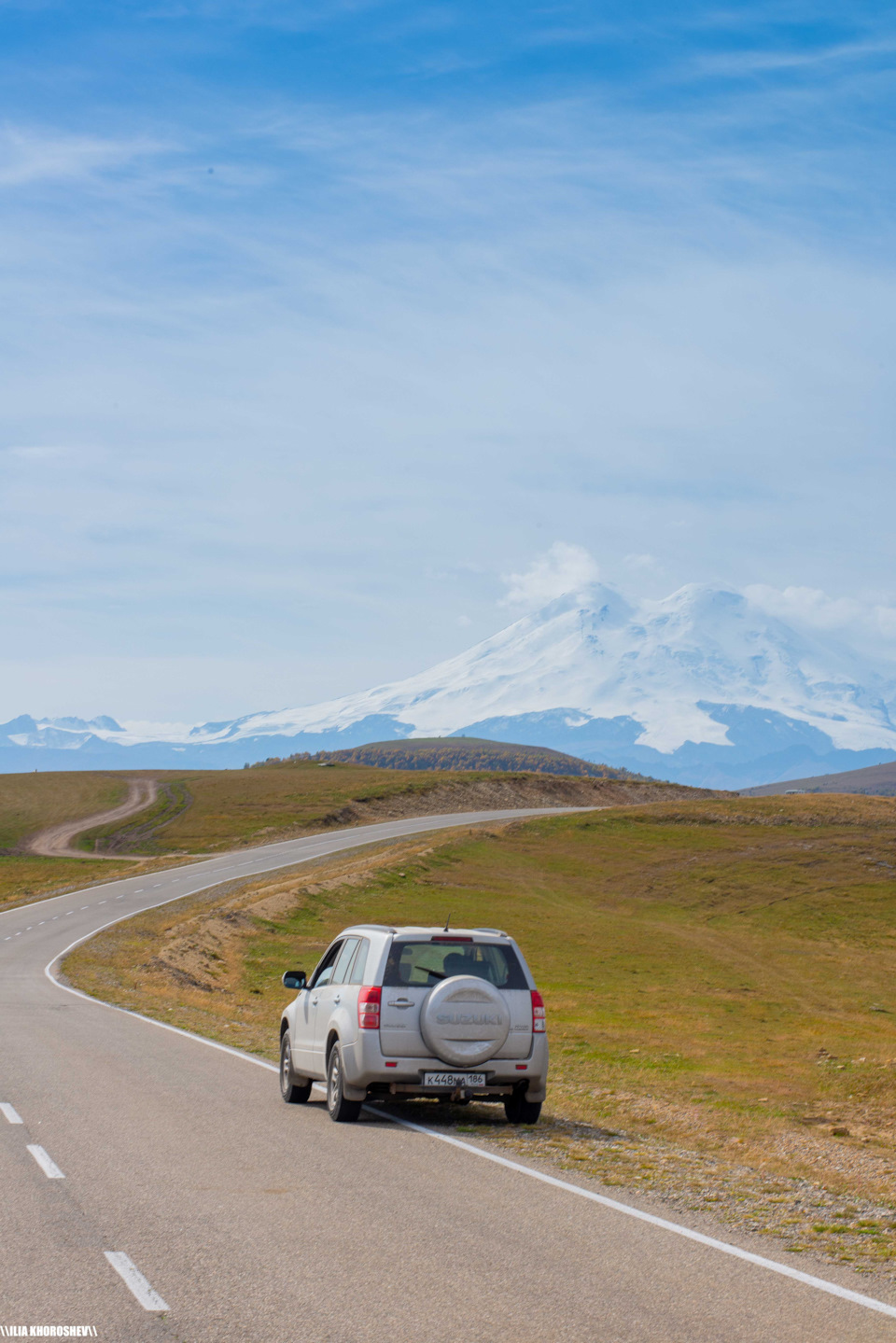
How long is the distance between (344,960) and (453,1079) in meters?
2.22

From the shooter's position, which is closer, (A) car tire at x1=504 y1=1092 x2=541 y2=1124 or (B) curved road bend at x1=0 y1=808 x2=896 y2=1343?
(B) curved road bend at x1=0 y1=808 x2=896 y2=1343

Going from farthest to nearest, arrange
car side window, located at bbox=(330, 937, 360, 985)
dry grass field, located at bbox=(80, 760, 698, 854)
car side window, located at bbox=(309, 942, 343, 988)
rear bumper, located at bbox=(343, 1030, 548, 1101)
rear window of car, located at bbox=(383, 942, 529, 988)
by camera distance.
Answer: dry grass field, located at bbox=(80, 760, 698, 854), car side window, located at bbox=(309, 942, 343, 988), car side window, located at bbox=(330, 937, 360, 985), rear window of car, located at bbox=(383, 942, 529, 988), rear bumper, located at bbox=(343, 1030, 548, 1101)

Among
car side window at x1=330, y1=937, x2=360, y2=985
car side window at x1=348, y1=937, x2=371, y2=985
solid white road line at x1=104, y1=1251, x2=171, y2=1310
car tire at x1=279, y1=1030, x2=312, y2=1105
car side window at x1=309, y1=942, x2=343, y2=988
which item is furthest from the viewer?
car side window at x1=309, y1=942, x2=343, y2=988

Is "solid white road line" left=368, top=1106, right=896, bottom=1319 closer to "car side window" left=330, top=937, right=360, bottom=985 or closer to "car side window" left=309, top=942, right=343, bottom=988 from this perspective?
"car side window" left=330, top=937, right=360, bottom=985

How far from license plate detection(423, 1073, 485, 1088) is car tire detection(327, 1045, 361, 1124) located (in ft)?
2.73

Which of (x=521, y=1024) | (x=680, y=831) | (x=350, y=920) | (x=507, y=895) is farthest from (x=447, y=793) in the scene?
(x=521, y=1024)

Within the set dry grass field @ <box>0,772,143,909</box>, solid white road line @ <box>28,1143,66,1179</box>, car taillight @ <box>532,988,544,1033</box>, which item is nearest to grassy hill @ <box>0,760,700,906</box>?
dry grass field @ <box>0,772,143,909</box>

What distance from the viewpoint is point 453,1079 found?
12961mm

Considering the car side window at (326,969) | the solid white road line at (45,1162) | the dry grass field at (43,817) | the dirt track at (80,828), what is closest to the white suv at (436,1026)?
the car side window at (326,969)

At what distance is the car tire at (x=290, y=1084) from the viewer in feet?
48.4

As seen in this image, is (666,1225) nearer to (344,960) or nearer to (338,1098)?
(338,1098)

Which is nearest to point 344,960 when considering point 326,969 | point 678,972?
point 326,969

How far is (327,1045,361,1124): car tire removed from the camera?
13.2 meters

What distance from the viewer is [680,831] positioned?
71750 mm
